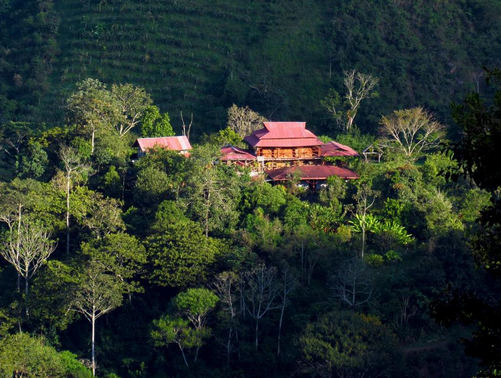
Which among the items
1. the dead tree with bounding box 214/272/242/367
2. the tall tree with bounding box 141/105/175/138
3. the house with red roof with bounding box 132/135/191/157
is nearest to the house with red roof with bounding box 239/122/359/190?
the house with red roof with bounding box 132/135/191/157

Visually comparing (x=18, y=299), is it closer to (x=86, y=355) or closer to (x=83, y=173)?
(x=86, y=355)

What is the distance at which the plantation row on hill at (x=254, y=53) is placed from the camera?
Result: 63.1 metres

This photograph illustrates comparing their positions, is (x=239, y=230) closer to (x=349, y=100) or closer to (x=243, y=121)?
(x=243, y=121)

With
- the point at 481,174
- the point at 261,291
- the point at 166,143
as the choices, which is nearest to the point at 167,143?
the point at 166,143

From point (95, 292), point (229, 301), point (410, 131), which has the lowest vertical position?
point (229, 301)

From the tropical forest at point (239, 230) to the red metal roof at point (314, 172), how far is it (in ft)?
0.57

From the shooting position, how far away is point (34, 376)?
37.5 meters

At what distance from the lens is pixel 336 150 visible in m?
51.1

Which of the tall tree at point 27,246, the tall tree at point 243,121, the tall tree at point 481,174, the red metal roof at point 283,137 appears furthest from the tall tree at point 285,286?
the tall tree at point 481,174

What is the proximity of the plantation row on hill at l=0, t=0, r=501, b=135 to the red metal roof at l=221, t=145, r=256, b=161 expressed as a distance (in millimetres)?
10253

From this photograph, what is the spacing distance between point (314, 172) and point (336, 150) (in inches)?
131

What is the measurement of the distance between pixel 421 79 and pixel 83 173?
94.0ft

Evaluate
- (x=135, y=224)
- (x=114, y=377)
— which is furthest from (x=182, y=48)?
(x=114, y=377)

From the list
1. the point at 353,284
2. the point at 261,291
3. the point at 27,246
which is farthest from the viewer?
the point at 27,246
